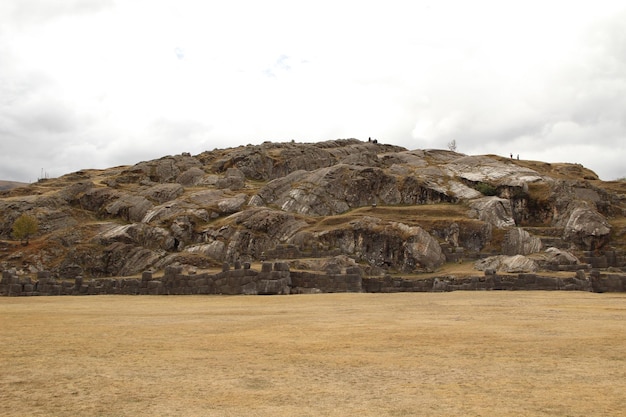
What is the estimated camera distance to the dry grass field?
8.40 m

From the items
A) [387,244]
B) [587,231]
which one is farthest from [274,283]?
[587,231]

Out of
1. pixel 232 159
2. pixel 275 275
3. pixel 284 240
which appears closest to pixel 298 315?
pixel 275 275

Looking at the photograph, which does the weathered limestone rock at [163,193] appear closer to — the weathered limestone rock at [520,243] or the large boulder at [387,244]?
the large boulder at [387,244]

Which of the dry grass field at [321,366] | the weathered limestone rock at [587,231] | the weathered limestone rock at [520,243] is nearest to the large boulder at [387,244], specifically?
the weathered limestone rock at [520,243]

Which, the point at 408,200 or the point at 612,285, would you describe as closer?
the point at 612,285

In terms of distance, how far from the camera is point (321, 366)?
1140 centimetres

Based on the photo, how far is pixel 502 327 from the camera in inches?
653

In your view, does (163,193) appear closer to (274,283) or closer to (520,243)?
(274,283)

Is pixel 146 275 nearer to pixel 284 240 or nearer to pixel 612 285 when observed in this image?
pixel 284 240

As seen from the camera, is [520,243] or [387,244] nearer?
[387,244]

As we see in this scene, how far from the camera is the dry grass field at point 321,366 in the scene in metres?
8.40

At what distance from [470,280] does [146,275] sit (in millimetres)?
22380

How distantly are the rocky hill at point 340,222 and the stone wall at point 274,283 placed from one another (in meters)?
3.29

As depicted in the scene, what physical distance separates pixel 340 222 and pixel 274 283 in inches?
648
